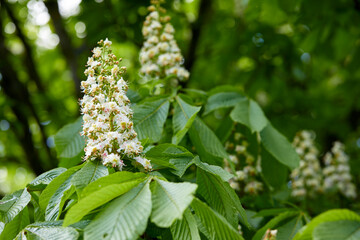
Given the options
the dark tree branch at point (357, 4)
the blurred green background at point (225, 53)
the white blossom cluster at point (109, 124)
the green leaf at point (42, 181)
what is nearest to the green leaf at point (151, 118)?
the white blossom cluster at point (109, 124)

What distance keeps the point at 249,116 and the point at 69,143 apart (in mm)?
1032

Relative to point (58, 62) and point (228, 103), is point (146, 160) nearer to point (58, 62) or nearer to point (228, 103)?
point (228, 103)

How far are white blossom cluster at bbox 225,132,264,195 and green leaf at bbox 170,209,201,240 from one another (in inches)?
48.8

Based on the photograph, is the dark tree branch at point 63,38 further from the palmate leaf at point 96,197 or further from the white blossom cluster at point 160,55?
the palmate leaf at point 96,197

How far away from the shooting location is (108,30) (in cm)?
399

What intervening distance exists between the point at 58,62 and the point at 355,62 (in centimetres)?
431

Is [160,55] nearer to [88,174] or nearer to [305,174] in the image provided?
[88,174]

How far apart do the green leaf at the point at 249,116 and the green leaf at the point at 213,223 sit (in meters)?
0.90

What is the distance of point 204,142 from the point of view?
196 cm

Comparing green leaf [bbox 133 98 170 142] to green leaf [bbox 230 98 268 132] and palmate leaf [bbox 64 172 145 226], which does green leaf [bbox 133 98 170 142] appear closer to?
green leaf [bbox 230 98 268 132]

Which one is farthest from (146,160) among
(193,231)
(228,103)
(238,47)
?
(238,47)

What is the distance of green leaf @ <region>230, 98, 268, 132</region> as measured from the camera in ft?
6.99

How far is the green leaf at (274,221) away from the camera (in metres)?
1.81

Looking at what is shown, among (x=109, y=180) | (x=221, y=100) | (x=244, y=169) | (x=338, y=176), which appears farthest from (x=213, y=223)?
(x=338, y=176)
